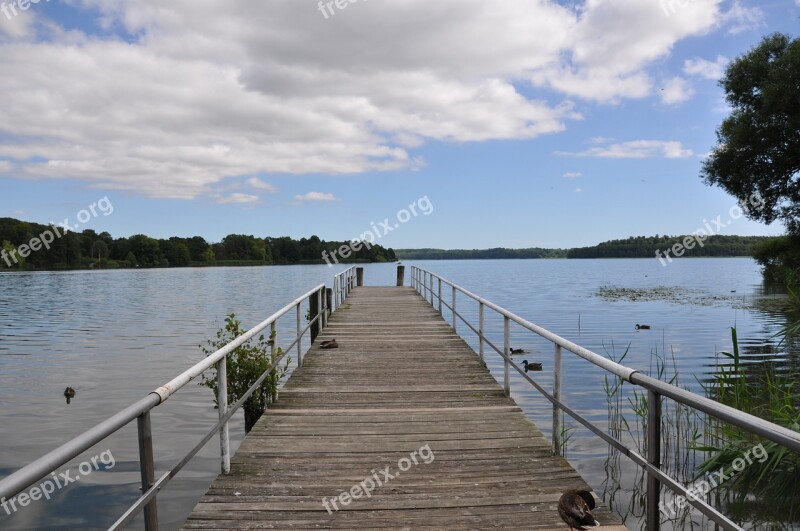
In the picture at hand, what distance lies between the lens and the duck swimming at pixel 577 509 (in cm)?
338

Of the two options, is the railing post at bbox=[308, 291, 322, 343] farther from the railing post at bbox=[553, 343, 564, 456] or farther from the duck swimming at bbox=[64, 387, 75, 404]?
the railing post at bbox=[553, 343, 564, 456]

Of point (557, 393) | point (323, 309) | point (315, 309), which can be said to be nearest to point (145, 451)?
point (557, 393)

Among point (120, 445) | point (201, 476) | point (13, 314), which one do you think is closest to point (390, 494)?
point (201, 476)

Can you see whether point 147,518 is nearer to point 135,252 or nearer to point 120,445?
point 120,445

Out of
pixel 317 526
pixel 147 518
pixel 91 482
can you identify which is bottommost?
pixel 91 482

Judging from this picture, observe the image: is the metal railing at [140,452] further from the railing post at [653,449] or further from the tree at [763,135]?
the tree at [763,135]

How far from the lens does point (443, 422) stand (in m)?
5.77

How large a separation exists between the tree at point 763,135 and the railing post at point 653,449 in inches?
1070

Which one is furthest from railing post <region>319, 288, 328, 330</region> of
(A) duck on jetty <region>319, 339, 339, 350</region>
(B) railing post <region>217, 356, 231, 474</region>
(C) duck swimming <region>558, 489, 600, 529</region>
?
Answer: (C) duck swimming <region>558, 489, 600, 529</region>

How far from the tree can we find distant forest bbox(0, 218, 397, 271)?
74519 millimetres

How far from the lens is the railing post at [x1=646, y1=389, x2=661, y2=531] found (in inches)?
116

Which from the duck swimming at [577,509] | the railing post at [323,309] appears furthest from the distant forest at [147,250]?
the duck swimming at [577,509]

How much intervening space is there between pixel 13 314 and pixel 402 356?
2966cm

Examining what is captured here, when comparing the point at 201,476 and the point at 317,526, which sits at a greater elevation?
the point at 317,526
